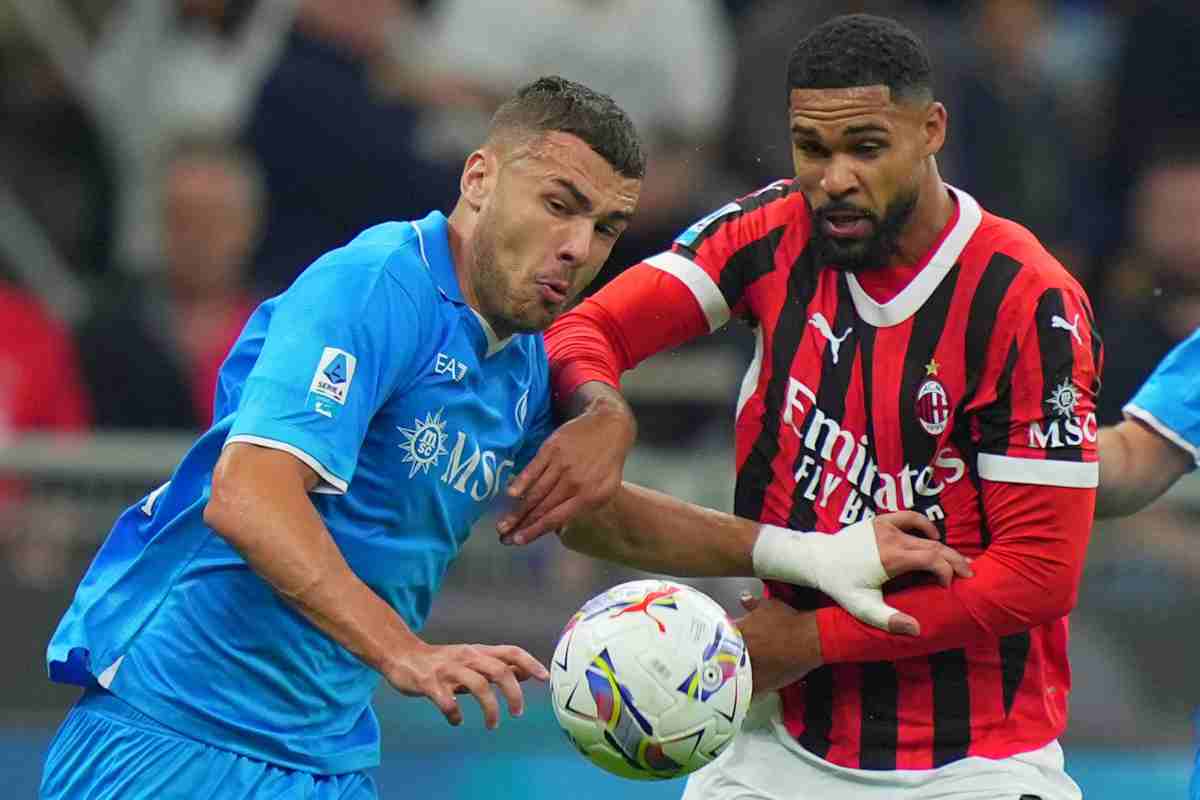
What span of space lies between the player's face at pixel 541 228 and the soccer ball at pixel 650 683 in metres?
0.63

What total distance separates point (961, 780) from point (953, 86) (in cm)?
490

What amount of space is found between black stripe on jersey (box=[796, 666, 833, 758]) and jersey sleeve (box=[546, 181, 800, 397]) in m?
0.83

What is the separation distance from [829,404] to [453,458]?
2.99ft

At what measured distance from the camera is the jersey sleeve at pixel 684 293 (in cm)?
486

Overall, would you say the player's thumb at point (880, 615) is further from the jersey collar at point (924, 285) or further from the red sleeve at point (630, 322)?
the red sleeve at point (630, 322)

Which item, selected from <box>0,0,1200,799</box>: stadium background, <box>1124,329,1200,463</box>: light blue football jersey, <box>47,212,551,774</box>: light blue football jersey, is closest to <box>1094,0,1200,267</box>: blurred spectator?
<box>0,0,1200,799</box>: stadium background

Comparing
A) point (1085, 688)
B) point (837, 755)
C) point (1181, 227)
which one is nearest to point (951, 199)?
point (837, 755)

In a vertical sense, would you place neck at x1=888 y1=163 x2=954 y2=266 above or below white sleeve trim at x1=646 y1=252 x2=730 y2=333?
above

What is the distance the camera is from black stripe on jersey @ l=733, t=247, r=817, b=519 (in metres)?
4.79

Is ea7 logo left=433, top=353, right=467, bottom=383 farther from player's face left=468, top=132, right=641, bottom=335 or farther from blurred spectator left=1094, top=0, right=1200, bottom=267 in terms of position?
blurred spectator left=1094, top=0, right=1200, bottom=267

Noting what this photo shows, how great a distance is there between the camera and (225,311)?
328 inches

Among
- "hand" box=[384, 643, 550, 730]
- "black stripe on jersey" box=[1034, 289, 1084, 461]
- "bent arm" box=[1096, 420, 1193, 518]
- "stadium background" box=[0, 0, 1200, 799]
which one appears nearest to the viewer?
"hand" box=[384, 643, 550, 730]

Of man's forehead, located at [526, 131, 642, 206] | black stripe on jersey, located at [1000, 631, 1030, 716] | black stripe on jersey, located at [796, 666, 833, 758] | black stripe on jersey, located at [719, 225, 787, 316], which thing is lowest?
black stripe on jersey, located at [796, 666, 833, 758]

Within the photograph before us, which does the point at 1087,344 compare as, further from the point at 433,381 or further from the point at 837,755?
the point at 433,381
